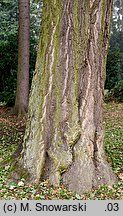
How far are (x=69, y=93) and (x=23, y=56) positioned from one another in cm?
605

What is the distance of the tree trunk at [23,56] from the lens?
954 cm

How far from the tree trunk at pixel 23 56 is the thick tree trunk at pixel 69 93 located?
225 inches

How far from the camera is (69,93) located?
12.9 ft

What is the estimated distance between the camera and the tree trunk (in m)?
9.54

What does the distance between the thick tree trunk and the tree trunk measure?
5.73m

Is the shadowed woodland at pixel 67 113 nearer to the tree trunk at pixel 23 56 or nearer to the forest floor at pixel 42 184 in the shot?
the forest floor at pixel 42 184

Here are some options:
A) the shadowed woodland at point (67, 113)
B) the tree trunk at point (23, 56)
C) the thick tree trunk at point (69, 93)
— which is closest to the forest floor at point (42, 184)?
the shadowed woodland at point (67, 113)

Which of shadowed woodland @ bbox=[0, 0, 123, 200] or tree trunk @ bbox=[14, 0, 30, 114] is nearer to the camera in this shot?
shadowed woodland @ bbox=[0, 0, 123, 200]

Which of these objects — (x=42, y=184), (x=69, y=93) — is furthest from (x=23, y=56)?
(x=42, y=184)

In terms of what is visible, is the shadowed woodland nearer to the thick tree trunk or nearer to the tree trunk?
the thick tree trunk

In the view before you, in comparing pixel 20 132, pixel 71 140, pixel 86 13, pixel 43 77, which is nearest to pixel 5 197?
pixel 71 140

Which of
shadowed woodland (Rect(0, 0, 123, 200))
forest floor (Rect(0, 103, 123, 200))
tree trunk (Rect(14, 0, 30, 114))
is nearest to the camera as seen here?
forest floor (Rect(0, 103, 123, 200))

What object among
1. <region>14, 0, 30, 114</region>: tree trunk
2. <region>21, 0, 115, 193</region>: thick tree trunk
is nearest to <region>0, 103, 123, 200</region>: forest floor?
<region>21, 0, 115, 193</region>: thick tree trunk

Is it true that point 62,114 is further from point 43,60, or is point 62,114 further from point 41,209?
point 41,209
